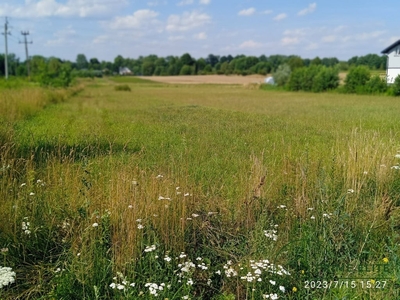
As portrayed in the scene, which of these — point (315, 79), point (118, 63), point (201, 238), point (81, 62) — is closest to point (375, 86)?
point (315, 79)

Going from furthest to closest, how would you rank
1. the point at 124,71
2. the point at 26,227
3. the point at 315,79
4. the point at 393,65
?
the point at 124,71, the point at 315,79, the point at 393,65, the point at 26,227

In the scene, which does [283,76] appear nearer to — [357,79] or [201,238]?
[357,79]

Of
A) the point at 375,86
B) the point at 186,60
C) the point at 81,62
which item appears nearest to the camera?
the point at 375,86

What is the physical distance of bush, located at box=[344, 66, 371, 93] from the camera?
43.1m

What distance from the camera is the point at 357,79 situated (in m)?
44.6

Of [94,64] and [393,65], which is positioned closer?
[393,65]

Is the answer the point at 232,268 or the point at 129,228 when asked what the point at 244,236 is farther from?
the point at 129,228

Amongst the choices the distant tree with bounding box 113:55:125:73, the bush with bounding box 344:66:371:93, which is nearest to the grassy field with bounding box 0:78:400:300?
the bush with bounding box 344:66:371:93

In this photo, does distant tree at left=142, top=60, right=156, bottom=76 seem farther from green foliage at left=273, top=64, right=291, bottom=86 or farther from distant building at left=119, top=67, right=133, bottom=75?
green foliage at left=273, top=64, right=291, bottom=86

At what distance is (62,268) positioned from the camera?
12.8 ft

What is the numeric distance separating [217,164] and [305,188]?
2469mm

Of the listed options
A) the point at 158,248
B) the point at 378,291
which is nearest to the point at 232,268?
the point at 158,248

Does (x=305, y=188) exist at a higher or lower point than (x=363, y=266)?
higher

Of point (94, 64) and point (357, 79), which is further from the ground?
point (94, 64)
